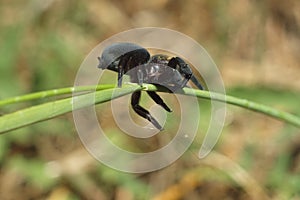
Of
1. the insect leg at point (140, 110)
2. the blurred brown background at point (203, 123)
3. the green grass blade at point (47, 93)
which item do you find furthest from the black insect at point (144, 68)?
the blurred brown background at point (203, 123)

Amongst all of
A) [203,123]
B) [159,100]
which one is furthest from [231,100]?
[203,123]

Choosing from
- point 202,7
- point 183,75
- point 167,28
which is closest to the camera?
point 183,75

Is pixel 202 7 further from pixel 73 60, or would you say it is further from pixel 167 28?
pixel 73 60

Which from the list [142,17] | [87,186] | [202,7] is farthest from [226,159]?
[142,17]

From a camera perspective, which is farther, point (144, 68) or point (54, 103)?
point (144, 68)

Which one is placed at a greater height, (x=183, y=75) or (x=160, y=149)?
(x=183, y=75)

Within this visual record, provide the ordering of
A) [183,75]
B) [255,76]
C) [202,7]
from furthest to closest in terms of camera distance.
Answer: [202,7] < [255,76] < [183,75]

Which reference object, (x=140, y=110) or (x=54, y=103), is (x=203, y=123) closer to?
(x=140, y=110)
